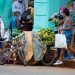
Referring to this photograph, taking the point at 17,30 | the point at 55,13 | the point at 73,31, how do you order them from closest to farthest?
the point at 73,31 < the point at 55,13 < the point at 17,30

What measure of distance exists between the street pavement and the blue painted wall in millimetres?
2184

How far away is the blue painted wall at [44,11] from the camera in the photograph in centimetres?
1616

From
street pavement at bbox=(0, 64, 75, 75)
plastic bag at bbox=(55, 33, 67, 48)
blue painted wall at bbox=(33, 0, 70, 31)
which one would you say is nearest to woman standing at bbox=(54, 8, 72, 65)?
plastic bag at bbox=(55, 33, 67, 48)

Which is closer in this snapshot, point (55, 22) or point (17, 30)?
point (55, 22)

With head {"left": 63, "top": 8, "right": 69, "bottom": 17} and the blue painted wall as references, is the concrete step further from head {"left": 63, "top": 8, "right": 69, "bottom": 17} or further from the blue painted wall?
head {"left": 63, "top": 8, "right": 69, "bottom": 17}

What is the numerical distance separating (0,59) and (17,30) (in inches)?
89.8

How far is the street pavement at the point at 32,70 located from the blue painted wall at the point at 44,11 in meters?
2.18

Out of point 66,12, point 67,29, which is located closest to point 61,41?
point 67,29

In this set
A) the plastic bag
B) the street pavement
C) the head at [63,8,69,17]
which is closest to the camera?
the street pavement

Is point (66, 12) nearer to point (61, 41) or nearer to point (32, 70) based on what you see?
point (61, 41)

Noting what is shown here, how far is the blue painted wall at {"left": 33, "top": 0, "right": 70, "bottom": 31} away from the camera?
16156 mm

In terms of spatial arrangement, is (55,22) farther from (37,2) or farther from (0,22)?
(0,22)

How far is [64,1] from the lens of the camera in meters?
16.4

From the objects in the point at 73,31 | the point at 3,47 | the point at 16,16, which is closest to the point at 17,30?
the point at 16,16
